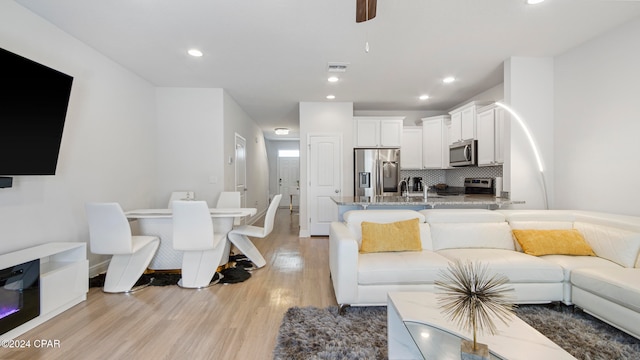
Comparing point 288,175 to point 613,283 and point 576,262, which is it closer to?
point 576,262

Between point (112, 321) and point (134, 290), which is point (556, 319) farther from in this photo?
point (134, 290)

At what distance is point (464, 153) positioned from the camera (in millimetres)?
4574

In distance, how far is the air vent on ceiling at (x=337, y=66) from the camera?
11.7 ft

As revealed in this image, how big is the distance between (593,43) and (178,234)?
4925 mm

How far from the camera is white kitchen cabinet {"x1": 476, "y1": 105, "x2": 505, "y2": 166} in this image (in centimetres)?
391

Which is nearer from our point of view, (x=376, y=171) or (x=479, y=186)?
(x=479, y=186)

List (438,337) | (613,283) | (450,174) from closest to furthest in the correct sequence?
(438,337) → (613,283) → (450,174)

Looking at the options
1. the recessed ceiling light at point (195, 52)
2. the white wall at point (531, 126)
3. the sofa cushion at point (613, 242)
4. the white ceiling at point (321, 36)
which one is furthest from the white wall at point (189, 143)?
the sofa cushion at point (613, 242)

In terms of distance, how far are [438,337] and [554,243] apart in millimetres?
1916

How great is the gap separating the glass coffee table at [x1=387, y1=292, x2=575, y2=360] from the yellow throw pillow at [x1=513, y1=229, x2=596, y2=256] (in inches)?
54.9

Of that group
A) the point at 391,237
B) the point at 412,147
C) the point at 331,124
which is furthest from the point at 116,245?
the point at 412,147

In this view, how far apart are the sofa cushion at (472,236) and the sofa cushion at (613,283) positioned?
23.4 inches

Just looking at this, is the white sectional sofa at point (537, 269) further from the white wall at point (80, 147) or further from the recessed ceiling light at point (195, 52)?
the white wall at point (80, 147)

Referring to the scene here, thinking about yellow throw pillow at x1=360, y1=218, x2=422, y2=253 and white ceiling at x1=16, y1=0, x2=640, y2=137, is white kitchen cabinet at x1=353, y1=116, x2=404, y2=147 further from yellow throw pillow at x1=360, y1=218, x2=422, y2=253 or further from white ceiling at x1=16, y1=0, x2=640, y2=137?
yellow throw pillow at x1=360, y1=218, x2=422, y2=253
